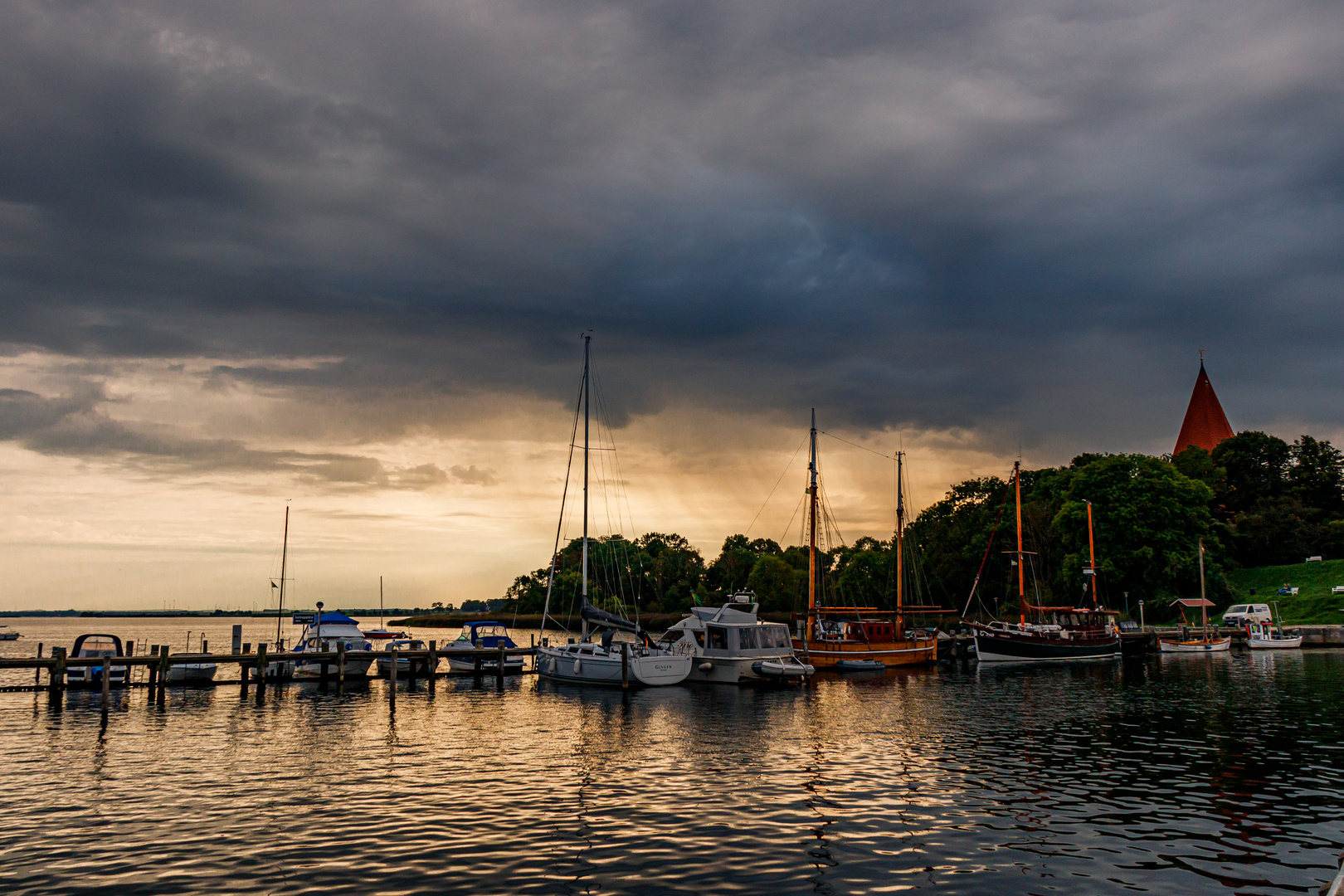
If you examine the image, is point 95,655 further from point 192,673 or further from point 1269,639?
point 1269,639

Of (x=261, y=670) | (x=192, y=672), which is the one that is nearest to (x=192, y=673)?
(x=192, y=672)

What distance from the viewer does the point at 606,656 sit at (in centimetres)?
4872

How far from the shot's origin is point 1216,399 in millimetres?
155500

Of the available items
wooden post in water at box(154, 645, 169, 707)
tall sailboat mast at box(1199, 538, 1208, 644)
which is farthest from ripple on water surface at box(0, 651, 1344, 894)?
tall sailboat mast at box(1199, 538, 1208, 644)

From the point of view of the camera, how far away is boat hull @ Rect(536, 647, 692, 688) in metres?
47.5

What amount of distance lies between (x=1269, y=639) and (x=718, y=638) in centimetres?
6021

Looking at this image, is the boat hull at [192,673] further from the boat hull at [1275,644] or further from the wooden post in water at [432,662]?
the boat hull at [1275,644]

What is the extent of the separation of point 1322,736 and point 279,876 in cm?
3333

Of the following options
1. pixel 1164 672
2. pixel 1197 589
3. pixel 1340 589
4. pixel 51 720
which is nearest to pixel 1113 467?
Answer: pixel 1197 589

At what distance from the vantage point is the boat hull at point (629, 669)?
4747 centimetres

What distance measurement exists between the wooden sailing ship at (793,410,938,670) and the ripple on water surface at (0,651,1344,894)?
2097cm

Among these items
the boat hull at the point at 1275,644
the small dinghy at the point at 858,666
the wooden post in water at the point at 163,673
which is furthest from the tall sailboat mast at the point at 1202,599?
the wooden post in water at the point at 163,673

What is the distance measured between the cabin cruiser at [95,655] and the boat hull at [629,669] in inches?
943

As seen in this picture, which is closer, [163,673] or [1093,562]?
[163,673]
